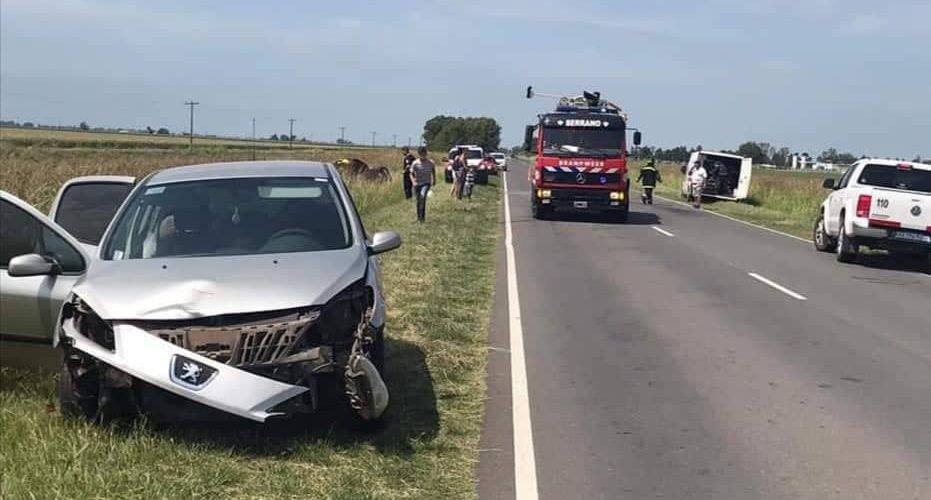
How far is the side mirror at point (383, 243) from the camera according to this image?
7105mm

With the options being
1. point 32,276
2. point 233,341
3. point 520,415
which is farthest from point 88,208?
point 520,415

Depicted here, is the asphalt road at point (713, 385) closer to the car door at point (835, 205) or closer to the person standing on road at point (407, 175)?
the car door at point (835, 205)

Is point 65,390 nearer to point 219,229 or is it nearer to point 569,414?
point 219,229

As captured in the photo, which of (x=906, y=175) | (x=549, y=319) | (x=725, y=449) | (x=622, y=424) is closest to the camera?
(x=725, y=449)

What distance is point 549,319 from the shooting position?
1115 cm

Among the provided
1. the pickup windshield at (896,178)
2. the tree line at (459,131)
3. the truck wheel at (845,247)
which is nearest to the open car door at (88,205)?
the truck wheel at (845,247)

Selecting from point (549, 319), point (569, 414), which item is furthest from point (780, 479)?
point (549, 319)

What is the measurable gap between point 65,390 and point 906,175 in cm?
1589

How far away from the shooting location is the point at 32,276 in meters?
6.65

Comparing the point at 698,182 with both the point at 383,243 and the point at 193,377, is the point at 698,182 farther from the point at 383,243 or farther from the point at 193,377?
the point at 193,377

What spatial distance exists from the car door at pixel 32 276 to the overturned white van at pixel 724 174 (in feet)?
113

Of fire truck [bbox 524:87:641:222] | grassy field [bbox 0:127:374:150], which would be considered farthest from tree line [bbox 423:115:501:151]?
fire truck [bbox 524:87:641:222]

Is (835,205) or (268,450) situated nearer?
(268,450)

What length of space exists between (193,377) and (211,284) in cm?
58
